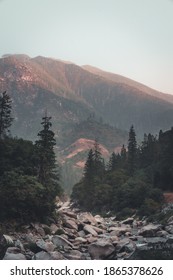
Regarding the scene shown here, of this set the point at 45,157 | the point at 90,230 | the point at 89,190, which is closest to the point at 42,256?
the point at 90,230

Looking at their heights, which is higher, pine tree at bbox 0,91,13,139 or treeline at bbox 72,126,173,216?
pine tree at bbox 0,91,13,139

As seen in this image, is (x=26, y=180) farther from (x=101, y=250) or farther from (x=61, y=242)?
(x=101, y=250)

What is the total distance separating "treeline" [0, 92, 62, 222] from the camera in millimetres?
27328

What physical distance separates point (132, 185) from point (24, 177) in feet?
72.4

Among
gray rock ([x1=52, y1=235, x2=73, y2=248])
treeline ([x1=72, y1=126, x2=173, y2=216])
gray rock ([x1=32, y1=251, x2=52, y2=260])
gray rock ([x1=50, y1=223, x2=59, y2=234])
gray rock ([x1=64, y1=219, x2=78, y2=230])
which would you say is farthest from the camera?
treeline ([x1=72, y1=126, x2=173, y2=216])

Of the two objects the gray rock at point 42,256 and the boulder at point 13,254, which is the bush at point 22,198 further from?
the gray rock at point 42,256

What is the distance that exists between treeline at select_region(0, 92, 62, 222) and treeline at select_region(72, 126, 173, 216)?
11.8 meters

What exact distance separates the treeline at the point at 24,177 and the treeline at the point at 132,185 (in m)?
11.8

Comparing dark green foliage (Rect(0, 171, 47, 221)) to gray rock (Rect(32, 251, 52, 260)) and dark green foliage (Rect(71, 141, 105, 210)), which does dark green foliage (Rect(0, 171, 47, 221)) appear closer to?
gray rock (Rect(32, 251, 52, 260))

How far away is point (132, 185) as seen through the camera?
164 feet

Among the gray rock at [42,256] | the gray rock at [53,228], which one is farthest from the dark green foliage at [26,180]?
the gray rock at [42,256]

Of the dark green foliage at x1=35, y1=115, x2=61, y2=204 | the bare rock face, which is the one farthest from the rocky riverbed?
the dark green foliage at x1=35, y1=115, x2=61, y2=204
